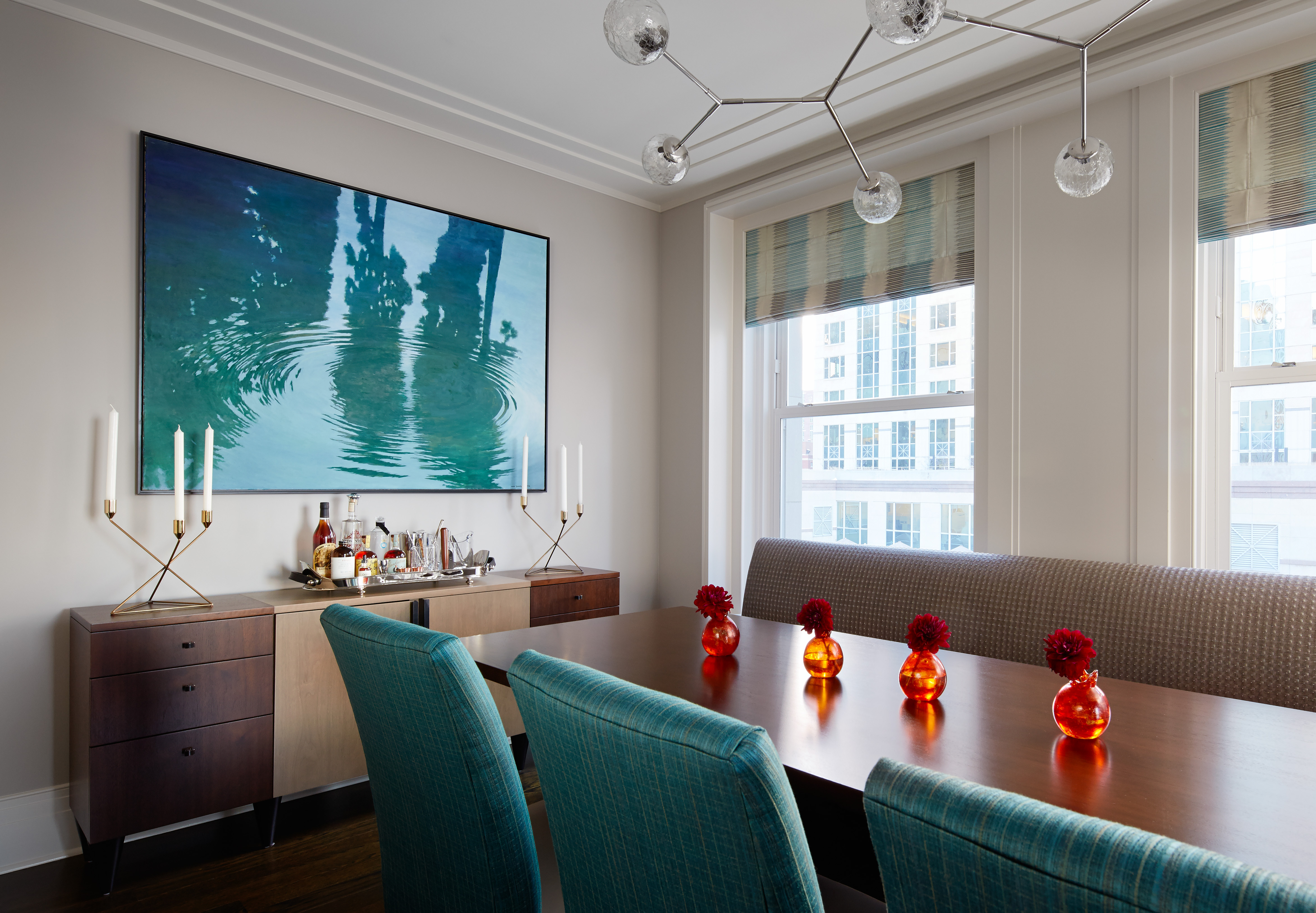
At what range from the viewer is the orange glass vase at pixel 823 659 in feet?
5.15

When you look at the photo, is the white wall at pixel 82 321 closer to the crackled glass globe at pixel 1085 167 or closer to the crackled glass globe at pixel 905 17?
the crackled glass globe at pixel 905 17

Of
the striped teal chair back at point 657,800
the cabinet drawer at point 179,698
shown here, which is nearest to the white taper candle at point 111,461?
the cabinet drawer at point 179,698

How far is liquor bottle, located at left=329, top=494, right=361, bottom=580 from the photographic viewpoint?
2.66 m

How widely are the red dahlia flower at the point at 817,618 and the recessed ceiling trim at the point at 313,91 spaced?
8.10ft

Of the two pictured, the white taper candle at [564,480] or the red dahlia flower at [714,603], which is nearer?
the red dahlia flower at [714,603]

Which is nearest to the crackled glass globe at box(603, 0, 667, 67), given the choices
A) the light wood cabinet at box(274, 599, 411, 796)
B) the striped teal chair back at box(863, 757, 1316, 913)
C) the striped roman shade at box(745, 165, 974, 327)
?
the striped teal chair back at box(863, 757, 1316, 913)

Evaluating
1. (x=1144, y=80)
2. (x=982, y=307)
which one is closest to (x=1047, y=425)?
(x=982, y=307)

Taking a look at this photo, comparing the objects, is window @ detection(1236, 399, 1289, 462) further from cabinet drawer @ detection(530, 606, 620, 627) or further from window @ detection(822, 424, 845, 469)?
cabinet drawer @ detection(530, 606, 620, 627)

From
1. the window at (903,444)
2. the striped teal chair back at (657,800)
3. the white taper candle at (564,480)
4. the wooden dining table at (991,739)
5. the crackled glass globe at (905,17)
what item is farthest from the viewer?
the white taper candle at (564,480)

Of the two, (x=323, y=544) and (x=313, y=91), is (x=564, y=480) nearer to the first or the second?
(x=323, y=544)

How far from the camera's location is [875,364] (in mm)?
3500

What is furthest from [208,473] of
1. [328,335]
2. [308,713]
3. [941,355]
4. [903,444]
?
[941,355]

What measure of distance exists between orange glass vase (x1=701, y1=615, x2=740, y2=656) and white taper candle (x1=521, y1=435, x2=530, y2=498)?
172 centimetres

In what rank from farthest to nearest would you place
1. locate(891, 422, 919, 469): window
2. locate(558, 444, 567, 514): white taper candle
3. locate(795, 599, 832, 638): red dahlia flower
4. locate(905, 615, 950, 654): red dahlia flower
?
locate(558, 444, 567, 514): white taper candle
locate(891, 422, 919, 469): window
locate(795, 599, 832, 638): red dahlia flower
locate(905, 615, 950, 654): red dahlia flower
